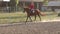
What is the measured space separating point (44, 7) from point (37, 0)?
27.5 feet

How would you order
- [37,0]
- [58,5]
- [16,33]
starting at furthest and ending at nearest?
1. [37,0]
2. [58,5]
3. [16,33]

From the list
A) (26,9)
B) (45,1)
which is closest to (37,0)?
(45,1)

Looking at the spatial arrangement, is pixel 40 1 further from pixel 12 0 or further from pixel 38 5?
pixel 12 0

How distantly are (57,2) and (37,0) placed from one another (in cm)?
541

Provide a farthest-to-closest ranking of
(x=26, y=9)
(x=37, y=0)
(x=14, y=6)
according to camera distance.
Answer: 1. (x=37, y=0)
2. (x=14, y=6)
3. (x=26, y=9)

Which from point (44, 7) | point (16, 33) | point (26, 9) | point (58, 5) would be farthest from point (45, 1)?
point (16, 33)

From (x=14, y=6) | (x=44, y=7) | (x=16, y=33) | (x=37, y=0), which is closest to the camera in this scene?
(x=16, y=33)

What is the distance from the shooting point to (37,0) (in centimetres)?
Answer: 5956

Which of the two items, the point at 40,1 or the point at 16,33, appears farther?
the point at 40,1

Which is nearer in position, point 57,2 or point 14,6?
point 14,6

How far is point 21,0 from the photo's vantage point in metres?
57.1

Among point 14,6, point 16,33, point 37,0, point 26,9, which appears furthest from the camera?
point 37,0

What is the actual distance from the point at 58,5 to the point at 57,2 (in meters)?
2.69

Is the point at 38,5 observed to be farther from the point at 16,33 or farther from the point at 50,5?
the point at 16,33
